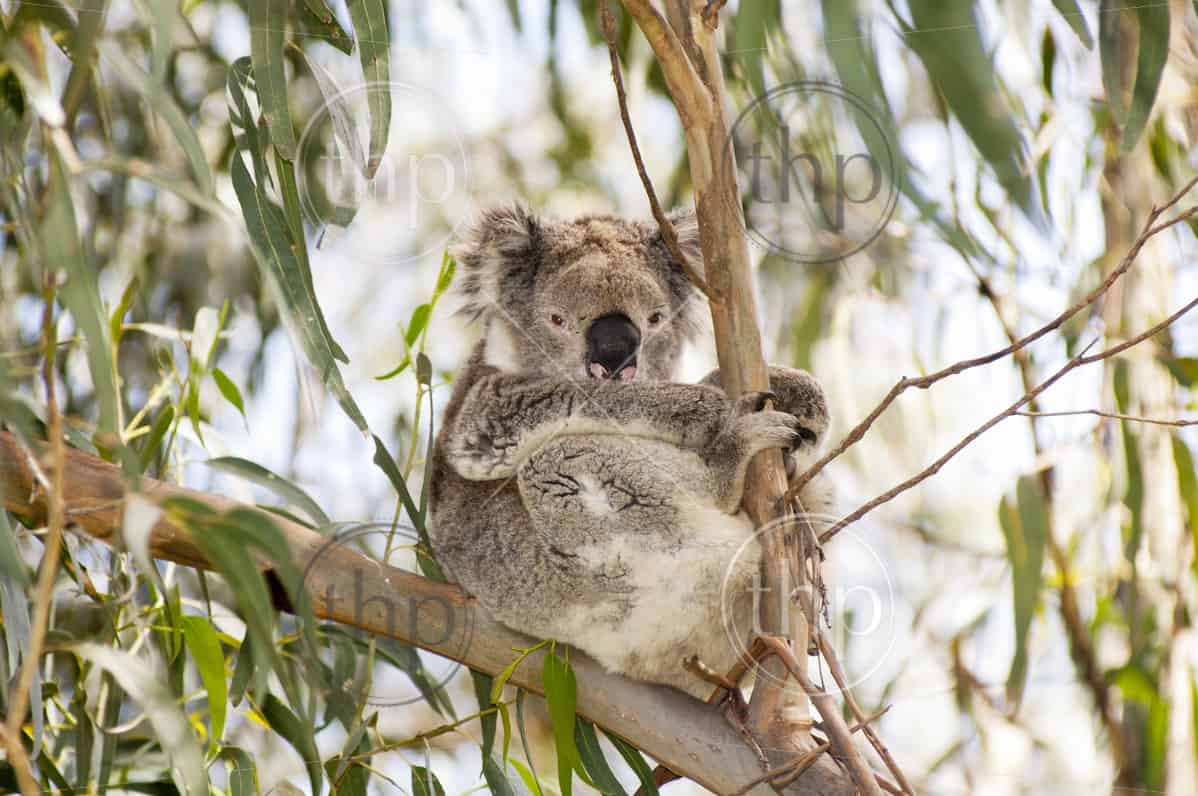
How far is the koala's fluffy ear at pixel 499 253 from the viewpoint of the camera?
2.11 m

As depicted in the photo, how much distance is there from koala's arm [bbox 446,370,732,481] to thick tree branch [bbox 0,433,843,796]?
0.24m

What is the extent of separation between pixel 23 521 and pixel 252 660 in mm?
373

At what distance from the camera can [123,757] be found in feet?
6.82

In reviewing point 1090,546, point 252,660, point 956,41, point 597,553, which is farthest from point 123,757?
point 1090,546

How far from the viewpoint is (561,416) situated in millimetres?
1848

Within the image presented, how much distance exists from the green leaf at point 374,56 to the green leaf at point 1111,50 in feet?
3.60

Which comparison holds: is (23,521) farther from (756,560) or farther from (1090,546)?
(1090,546)

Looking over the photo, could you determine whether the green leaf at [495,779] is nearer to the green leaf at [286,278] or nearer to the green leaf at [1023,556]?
the green leaf at [286,278]

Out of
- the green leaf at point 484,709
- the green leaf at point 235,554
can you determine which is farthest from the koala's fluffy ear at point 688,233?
the green leaf at point 235,554

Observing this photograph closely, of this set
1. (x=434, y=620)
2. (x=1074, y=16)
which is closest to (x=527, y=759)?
(x=434, y=620)

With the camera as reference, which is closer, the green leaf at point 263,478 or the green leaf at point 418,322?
the green leaf at point 263,478

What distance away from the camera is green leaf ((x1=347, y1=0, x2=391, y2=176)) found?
154 cm
